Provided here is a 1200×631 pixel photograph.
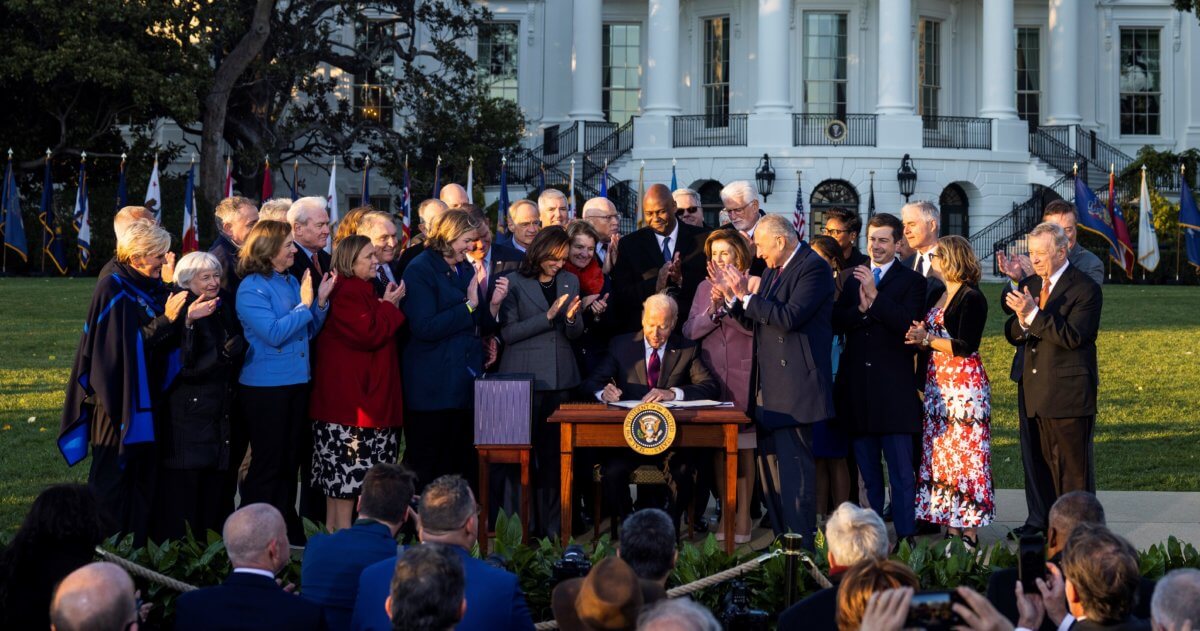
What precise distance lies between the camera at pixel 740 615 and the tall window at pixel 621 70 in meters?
38.4

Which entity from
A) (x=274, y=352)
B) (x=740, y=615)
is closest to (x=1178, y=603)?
(x=740, y=615)

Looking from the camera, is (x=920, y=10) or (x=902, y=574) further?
(x=920, y=10)

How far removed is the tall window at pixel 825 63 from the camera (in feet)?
140

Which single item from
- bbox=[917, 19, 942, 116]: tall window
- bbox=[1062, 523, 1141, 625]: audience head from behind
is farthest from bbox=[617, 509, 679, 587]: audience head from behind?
bbox=[917, 19, 942, 116]: tall window

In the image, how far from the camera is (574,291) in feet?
33.1

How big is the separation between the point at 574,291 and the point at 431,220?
1.05m

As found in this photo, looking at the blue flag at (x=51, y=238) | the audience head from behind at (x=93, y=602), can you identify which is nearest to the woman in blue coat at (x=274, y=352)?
the audience head from behind at (x=93, y=602)

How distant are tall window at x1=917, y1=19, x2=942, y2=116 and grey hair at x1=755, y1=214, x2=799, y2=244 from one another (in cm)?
3505

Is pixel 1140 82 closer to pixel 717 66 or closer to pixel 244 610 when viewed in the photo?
pixel 717 66

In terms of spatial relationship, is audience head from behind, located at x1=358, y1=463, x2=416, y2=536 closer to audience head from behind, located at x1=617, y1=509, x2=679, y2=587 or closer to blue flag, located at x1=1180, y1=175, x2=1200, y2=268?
audience head from behind, located at x1=617, y1=509, x2=679, y2=587

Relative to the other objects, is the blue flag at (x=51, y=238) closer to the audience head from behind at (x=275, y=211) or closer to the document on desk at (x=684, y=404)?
the audience head from behind at (x=275, y=211)

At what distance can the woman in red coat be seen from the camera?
9359 mm

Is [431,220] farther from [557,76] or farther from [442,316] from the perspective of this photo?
[557,76]

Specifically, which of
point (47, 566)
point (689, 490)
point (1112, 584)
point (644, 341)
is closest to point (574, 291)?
point (644, 341)
